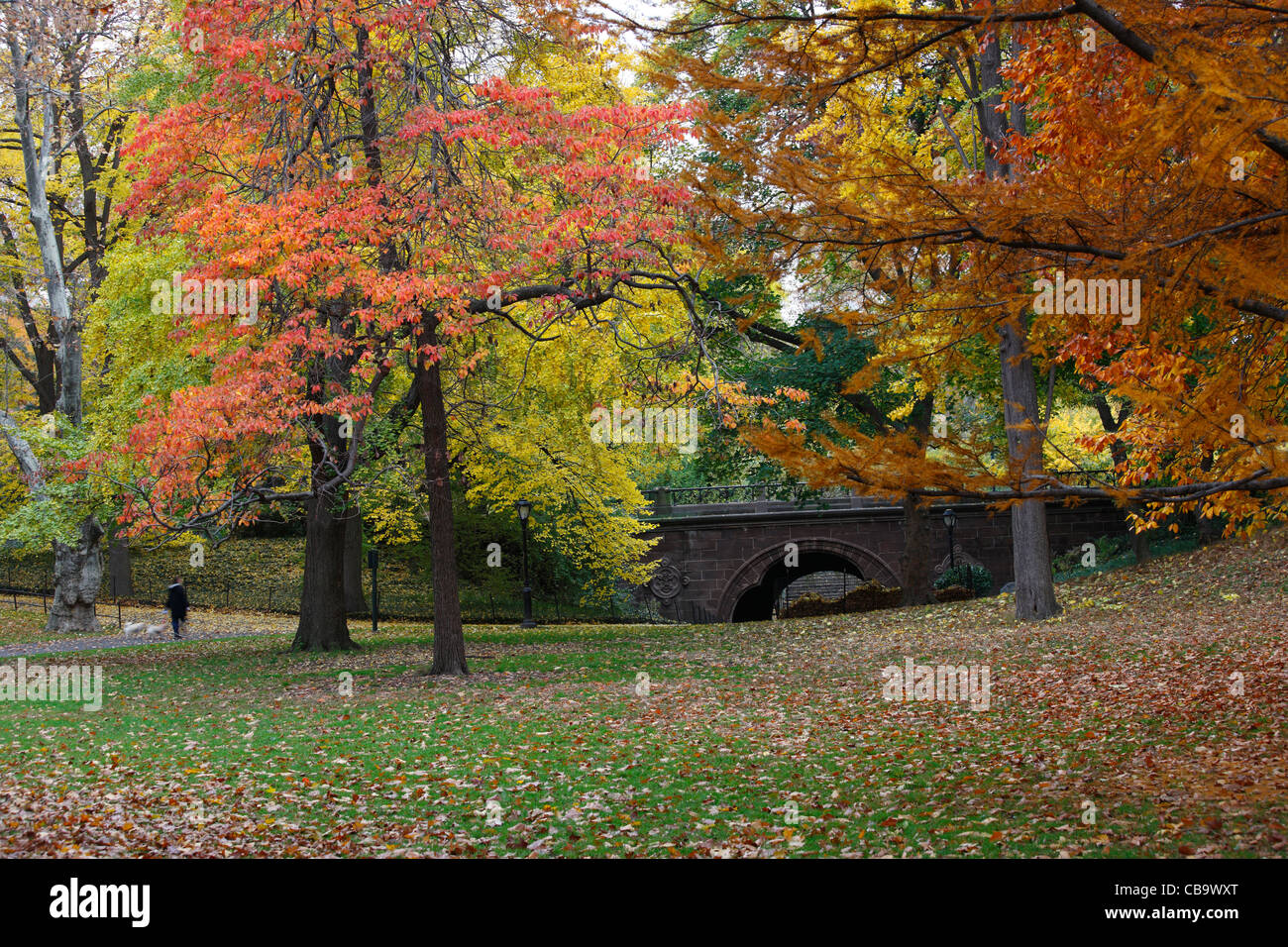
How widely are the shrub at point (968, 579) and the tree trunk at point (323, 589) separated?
1828 cm

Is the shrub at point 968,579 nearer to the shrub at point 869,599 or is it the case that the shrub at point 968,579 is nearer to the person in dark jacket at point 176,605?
the shrub at point 869,599

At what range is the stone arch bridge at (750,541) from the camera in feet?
105

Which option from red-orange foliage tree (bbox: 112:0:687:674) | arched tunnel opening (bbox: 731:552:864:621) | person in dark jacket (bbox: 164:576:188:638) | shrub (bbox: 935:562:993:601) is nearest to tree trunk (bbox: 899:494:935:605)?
shrub (bbox: 935:562:993:601)

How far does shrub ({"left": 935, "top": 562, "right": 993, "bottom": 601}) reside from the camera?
1208 inches

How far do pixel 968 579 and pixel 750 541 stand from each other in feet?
22.4

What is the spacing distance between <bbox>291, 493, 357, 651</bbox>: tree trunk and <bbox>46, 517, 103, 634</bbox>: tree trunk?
27.7 feet

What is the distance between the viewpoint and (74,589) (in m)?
23.8

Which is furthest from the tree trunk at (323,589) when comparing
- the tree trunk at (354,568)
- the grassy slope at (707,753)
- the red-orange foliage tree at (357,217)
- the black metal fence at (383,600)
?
the black metal fence at (383,600)

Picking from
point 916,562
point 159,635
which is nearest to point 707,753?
point 916,562

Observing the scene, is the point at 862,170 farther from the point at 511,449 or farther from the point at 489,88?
the point at 511,449

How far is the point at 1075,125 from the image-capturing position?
7.37 metres

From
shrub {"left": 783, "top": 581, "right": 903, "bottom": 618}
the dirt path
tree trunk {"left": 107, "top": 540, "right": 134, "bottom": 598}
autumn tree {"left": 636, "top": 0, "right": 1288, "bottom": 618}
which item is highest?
autumn tree {"left": 636, "top": 0, "right": 1288, "bottom": 618}

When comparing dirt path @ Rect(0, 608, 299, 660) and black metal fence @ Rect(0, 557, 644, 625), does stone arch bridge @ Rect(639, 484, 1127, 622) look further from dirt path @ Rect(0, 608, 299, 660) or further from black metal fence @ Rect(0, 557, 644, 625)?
dirt path @ Rect(0, 608, 299, 660)

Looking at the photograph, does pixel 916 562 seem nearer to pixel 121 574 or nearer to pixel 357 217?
pixel 357 217
